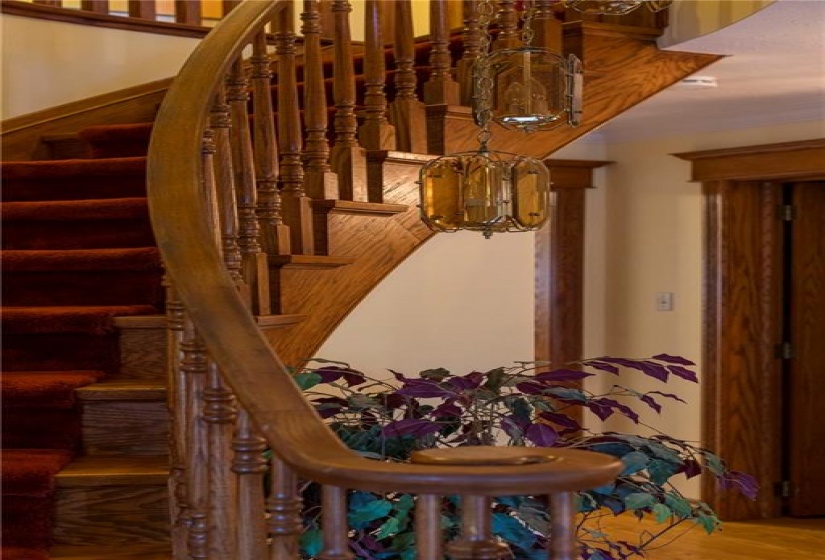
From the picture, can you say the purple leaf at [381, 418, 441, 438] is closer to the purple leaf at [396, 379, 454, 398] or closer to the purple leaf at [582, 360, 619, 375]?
the purple leaf at [396, 379, 454, 398]

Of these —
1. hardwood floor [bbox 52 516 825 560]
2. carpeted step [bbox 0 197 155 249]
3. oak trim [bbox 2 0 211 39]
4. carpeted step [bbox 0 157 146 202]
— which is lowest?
hardwood floor [bbox 52 516 825 560]

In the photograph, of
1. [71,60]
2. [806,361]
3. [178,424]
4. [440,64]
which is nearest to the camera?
[178,424]

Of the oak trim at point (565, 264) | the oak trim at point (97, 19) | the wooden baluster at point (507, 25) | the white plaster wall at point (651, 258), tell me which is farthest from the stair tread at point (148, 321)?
the oak trim at point (565, 264)

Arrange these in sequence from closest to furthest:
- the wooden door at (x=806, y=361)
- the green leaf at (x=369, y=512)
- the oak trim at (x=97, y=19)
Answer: the green leaf at (x=369, y=512) → the oak trim at (x=97, y=19) → the wooden door at (x=806, y=361)

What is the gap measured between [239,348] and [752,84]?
4.05m

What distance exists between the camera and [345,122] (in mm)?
3314

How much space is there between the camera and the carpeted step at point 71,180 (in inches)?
148

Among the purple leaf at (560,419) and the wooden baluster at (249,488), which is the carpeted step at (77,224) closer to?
the purple leaf at (560,419)

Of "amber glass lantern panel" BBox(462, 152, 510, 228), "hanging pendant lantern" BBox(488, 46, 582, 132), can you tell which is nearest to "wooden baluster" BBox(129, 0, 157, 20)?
"hanging pendant lantern" BBox(488, 46, 582, 132)

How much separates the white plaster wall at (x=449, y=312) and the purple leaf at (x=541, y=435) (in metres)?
1.20

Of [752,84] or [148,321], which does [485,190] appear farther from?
[752,84]

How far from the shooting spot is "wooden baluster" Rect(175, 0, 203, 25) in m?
5.20

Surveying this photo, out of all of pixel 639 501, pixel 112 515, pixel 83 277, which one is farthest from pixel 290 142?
pixel 639 501

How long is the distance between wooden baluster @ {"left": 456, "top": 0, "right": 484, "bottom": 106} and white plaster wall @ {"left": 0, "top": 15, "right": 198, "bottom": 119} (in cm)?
189
